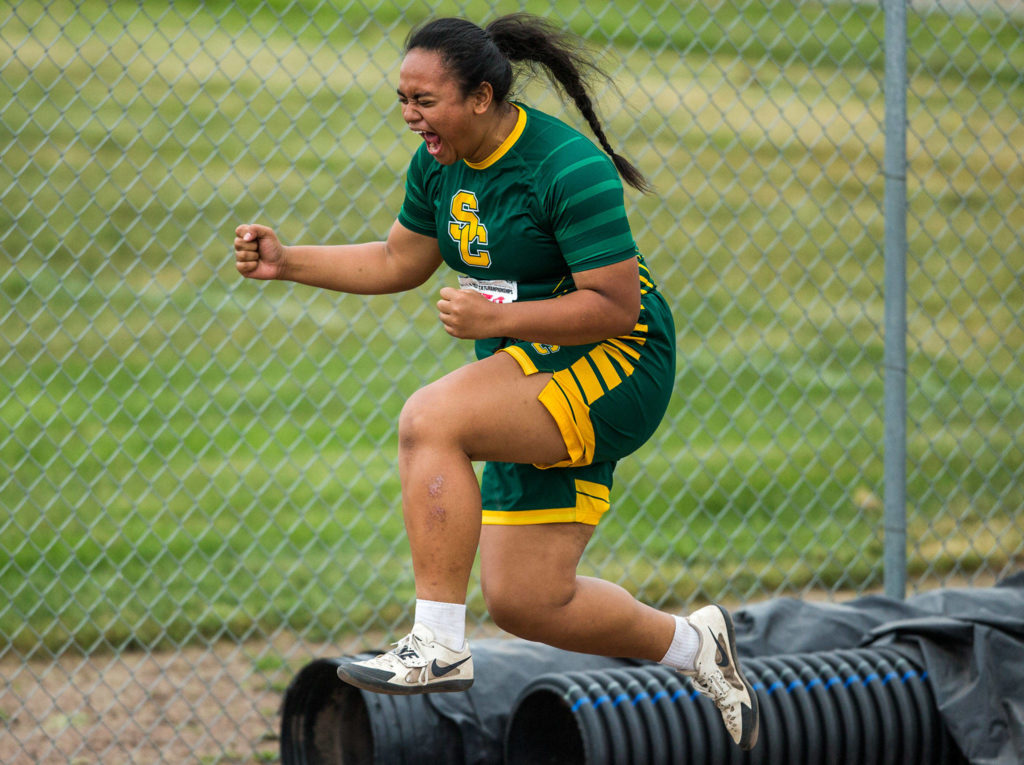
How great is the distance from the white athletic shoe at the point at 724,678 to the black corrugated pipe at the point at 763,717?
1.84 ft

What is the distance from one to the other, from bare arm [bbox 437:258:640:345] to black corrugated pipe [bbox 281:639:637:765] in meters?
1.82

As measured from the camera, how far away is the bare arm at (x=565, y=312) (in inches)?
102

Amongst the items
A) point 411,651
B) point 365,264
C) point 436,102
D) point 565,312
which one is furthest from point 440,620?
point 436,102

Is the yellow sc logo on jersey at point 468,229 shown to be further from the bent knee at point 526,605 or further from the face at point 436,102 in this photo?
the bent knee at point 526,605

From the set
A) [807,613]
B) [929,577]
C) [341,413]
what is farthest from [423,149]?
[341,413]

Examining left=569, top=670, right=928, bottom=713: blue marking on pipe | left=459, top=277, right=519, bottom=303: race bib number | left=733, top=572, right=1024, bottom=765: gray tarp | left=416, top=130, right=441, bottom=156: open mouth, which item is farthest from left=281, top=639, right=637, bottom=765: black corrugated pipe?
left=416, top=130, right=441, bottom=156: open mouth

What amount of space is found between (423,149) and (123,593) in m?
3.92

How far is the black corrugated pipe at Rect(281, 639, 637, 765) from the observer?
13.7 feet

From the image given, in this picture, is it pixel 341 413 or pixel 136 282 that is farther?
pixel 136 282

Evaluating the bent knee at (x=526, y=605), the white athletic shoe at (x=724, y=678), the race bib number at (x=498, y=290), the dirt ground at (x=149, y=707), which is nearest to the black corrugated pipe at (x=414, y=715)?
the dirt ground at (x=149, y=707)

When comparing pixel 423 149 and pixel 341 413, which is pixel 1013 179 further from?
pixel 423 149

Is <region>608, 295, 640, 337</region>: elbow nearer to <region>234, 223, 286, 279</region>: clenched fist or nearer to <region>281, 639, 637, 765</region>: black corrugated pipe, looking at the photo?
<region>234, 223, 286, 279</region>: clenched fist

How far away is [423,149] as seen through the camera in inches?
123

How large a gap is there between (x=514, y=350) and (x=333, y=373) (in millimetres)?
5873
